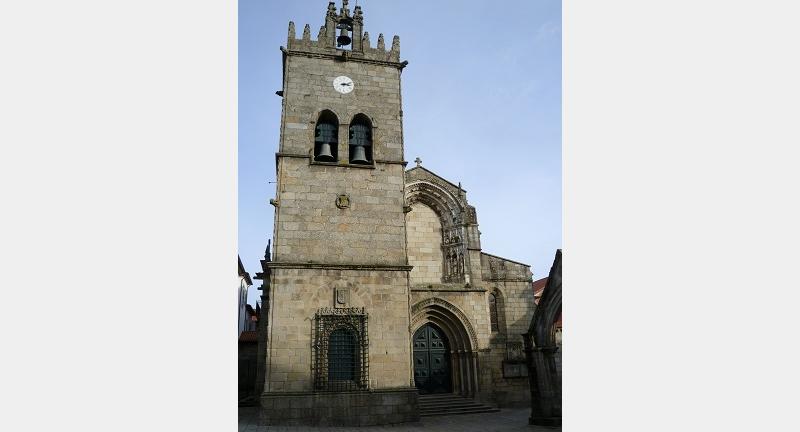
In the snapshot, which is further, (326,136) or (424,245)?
(424,245)

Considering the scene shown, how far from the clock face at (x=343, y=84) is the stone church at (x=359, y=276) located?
3 cm

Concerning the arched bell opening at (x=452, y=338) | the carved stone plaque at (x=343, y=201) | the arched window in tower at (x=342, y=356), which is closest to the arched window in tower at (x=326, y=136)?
the carved stone plaque at (x=343, y=201)

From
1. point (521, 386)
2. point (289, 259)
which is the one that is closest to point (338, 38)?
point (289, 259)

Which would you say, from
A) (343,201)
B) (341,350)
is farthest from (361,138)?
(341,350)

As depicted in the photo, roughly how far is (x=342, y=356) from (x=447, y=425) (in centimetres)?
305

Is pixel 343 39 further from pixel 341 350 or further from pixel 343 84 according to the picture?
pixel 341 350

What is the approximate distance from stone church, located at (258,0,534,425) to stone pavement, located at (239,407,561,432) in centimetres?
33

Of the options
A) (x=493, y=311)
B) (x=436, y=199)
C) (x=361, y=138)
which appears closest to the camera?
(x=361, y=138)

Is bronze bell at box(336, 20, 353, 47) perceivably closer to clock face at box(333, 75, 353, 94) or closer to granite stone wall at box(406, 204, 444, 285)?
clock face at box(333, 75, 353, 94)

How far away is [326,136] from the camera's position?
1276 cm

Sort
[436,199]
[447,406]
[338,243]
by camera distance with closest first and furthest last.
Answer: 1. [338,243]
2. [447,406]
3. [436,199]

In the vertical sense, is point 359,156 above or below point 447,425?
above

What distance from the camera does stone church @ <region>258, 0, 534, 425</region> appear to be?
10.3 metres

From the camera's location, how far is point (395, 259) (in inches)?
455
